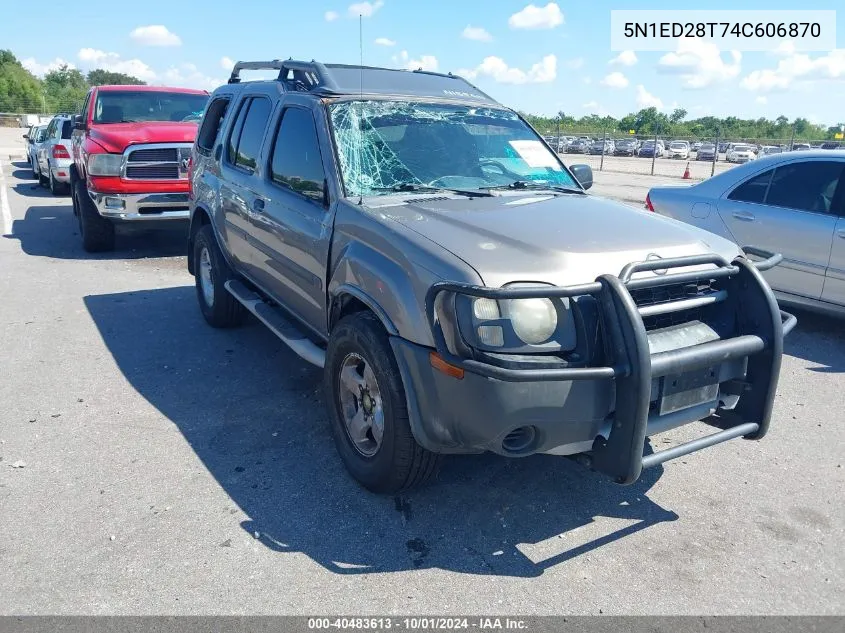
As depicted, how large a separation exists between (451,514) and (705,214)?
4669 mm

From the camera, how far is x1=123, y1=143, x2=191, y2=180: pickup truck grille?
359 inches

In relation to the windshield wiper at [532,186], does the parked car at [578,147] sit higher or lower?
lower

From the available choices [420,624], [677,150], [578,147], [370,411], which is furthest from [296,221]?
[578,147]

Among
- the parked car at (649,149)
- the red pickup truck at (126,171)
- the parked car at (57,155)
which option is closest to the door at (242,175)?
the red pickup truck at (126,171)

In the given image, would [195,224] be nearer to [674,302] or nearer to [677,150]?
[674,302]

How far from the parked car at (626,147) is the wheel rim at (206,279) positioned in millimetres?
47580

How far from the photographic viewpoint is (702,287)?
335 cm

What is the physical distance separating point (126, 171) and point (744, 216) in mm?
7320

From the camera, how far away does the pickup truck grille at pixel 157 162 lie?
29.9 ft

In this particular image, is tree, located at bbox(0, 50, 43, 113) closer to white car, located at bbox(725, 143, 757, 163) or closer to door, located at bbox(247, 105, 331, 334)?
white car, located at bbox(725, 143, 757, 163)

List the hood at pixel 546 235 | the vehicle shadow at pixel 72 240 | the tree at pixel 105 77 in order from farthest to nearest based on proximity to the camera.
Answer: the tree at pixel 105 77, the vehicle shadow at pixel 72 240, the hood at pixel 546 235

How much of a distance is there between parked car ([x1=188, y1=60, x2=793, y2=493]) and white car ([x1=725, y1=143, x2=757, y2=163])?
39.2m

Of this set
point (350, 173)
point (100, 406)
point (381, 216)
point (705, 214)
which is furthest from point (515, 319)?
point (705, 214)

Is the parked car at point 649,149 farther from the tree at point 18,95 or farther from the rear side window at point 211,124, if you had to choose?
the tree at point 18,95
